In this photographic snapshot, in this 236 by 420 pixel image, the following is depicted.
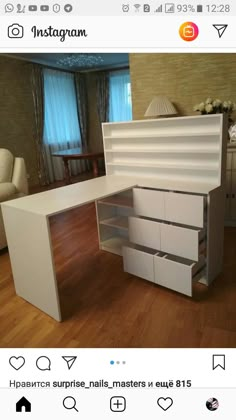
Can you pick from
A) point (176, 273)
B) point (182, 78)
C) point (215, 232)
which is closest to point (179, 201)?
point (215, 232)

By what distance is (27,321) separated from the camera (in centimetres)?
156

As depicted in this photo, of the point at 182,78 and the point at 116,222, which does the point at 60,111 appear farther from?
the point at 116,222

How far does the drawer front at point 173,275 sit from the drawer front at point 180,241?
0.08m

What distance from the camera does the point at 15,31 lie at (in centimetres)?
72

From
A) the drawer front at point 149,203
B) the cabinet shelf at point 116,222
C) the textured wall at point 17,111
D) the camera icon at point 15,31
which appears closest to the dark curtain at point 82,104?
the textured wall at point 17,111

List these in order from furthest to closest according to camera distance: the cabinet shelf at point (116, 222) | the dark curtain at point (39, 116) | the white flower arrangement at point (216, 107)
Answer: the dark curtain at point (39, 116)
the white flower arrangement at point (216, 107)
the cabinet shelf at point (116, 222)
